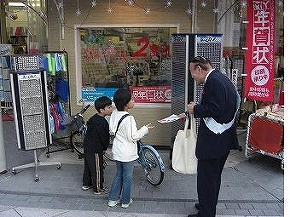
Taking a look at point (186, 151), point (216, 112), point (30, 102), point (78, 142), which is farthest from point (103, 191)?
point (216, 112)

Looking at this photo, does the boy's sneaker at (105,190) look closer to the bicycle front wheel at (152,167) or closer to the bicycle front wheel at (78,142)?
the bicycle front wheel at (152,167)

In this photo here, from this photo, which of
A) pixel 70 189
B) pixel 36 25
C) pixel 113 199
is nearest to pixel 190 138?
pixel 113 199

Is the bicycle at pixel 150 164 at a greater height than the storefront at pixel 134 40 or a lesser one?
lesser

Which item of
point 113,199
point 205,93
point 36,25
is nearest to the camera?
point 205,93

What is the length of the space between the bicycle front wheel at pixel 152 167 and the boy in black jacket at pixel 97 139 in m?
0.66

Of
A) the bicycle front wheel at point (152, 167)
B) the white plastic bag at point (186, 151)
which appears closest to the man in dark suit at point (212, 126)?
the white plastic bag at point (186, 151)

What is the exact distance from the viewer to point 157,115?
22.5 ft

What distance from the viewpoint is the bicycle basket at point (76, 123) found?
6473mm

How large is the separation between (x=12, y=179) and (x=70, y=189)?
1.04 metres

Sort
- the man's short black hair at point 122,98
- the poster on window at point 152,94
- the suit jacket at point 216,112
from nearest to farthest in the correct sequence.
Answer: the suit jacket at point 216,112
the man's short black hair at point 122,98
the poster on window at point 152,94

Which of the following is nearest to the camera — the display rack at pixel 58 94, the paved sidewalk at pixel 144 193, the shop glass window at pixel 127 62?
the paved sidewalk at pixel 144 193

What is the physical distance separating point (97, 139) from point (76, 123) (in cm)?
171

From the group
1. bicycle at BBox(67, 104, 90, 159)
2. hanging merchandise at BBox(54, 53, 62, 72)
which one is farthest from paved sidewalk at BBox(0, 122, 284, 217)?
hanging merchandise at BBox(54, 53, 62, 72)

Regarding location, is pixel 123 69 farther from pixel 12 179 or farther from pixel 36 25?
pixel 36 25
